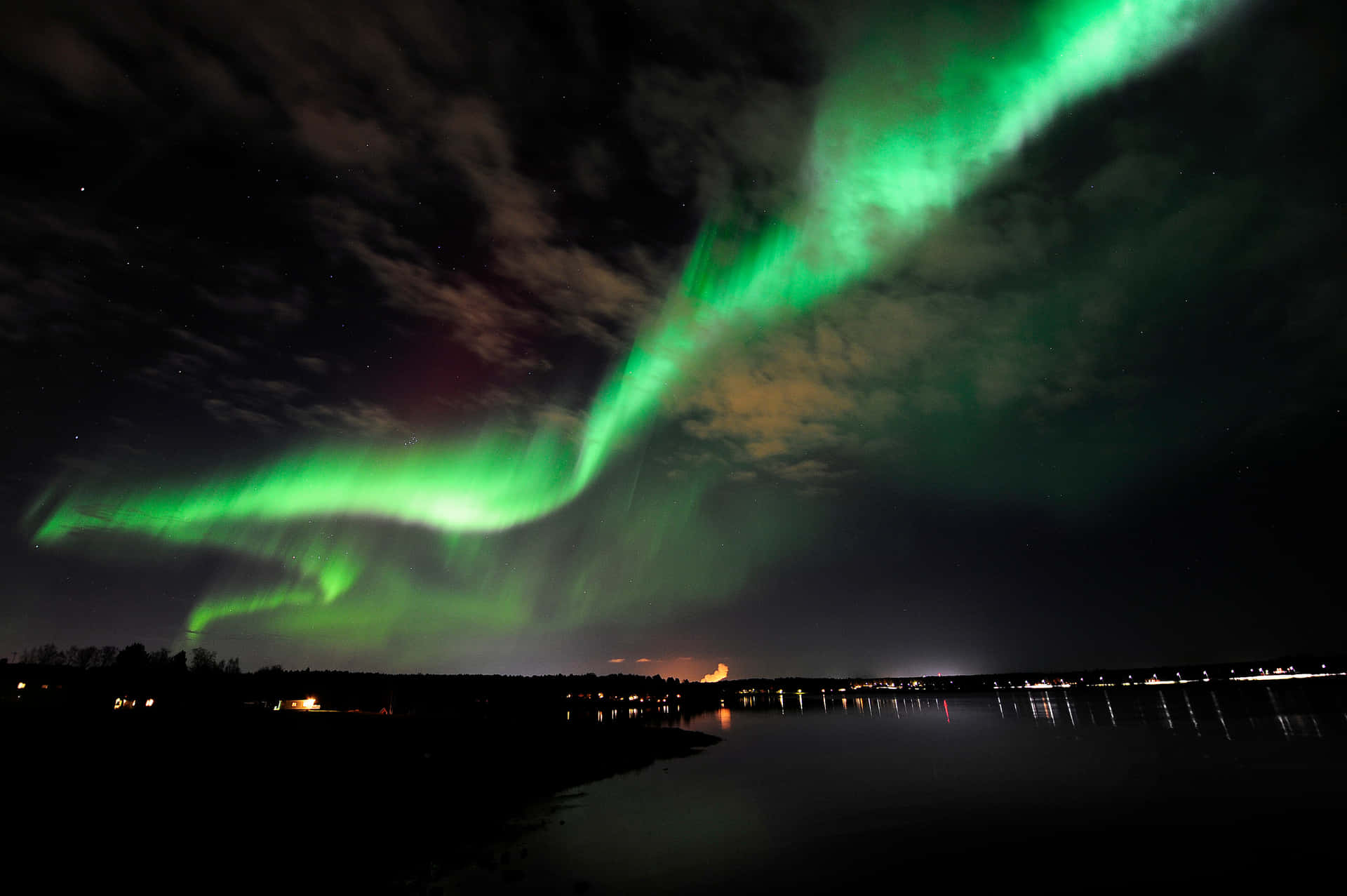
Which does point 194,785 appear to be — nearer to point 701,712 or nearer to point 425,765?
point 425,765

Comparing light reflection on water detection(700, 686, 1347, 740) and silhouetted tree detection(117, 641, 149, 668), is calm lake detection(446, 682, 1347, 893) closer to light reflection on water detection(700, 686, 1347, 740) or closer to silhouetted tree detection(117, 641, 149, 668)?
light reflection on water detection(700, 686, 1347, 740)

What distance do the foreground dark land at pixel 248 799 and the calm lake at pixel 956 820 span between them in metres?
4.18

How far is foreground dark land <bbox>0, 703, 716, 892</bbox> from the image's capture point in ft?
71.0

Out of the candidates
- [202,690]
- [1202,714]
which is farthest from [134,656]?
[1202,714]

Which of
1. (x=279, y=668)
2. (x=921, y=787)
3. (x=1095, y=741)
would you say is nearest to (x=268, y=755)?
(x=921, y=787)

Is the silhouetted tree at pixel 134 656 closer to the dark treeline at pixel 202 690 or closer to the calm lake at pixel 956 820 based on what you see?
the dark treeline at pixel 202 690

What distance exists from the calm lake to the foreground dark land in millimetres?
4184

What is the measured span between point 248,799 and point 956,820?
3696 centimetres

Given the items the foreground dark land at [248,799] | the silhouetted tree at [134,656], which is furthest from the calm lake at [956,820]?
the silhouetted tree at [134,656]

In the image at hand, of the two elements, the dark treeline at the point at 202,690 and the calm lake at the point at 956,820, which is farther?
the dark treeline at the point at 202,690

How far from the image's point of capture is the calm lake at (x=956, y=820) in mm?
25953

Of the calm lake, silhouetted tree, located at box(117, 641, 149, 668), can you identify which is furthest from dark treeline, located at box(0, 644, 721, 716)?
the calm lake

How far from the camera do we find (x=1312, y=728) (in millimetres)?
74438

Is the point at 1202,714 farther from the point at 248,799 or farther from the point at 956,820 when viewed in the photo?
the point at 248,799
